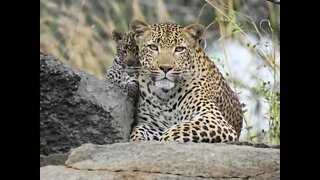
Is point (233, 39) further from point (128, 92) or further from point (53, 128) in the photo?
point (53, 128)

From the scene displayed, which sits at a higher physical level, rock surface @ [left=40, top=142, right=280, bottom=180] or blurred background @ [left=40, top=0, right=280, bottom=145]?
blurred background @ [left=40, top=0, right=280, bottom=145]

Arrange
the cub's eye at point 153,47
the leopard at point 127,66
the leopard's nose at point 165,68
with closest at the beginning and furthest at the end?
the leopard's nose at point 165,68, the cub's eye at point 153,47, the leopard at point 127,66

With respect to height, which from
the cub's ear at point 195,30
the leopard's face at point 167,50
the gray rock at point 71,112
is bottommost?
the gray rock at point 71,112

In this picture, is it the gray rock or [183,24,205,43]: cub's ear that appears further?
[183,24,205,43]: cub's ear

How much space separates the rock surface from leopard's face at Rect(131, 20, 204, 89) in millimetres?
993

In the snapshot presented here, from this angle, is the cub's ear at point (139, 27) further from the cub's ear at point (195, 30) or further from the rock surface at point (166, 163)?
the rock surface at point (166, 163)

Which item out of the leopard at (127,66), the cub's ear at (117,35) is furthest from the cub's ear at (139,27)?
the cub's ear at (117,35)

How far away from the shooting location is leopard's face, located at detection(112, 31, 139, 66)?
932 cm

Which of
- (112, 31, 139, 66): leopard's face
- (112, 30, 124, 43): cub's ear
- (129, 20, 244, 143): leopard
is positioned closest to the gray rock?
(129, 20, 244, 143): leopard

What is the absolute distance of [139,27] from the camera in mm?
A: 9211

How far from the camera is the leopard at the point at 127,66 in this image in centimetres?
931

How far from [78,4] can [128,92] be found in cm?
337

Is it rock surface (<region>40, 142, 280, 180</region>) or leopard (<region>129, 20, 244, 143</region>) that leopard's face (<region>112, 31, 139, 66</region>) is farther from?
rock surface (<region>40, 142, 280, 180</region>)

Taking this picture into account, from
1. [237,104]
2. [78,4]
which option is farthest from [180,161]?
[78,4]
